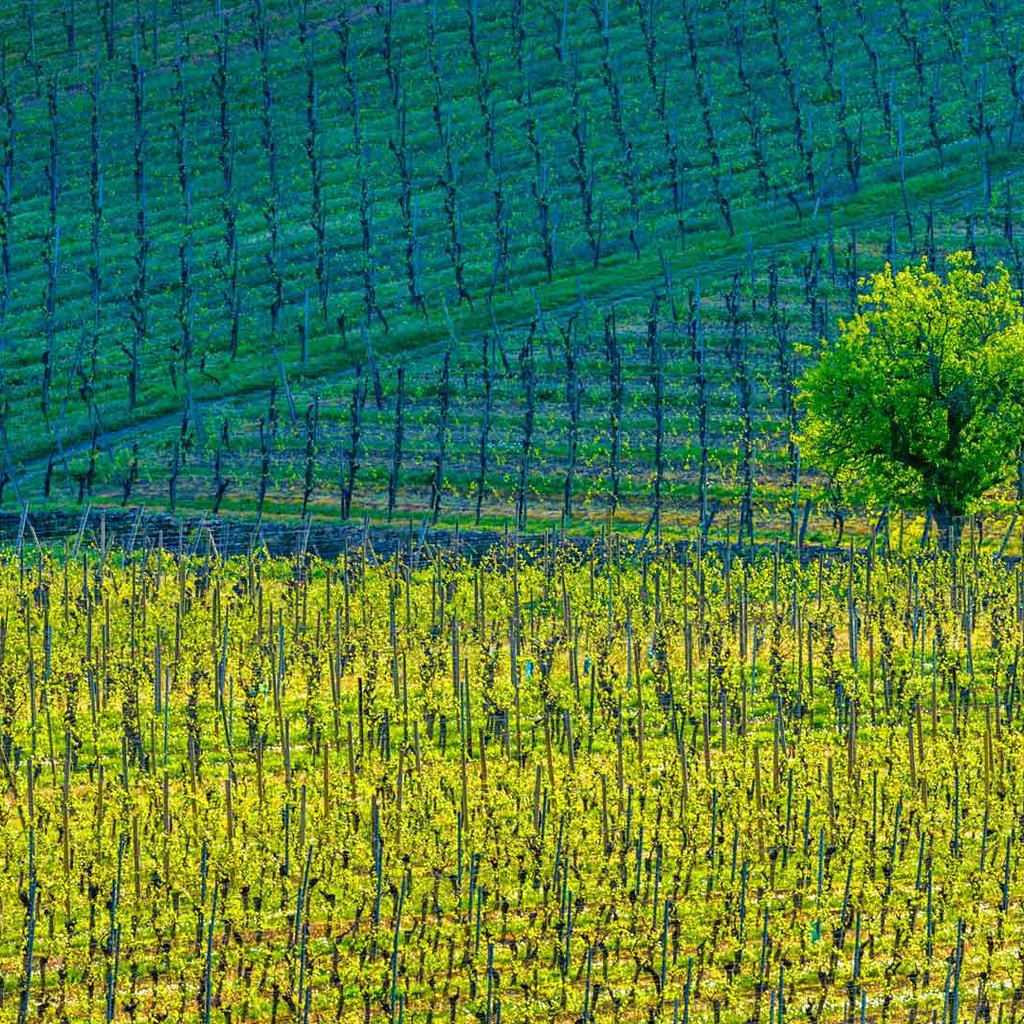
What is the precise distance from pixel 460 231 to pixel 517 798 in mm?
55182

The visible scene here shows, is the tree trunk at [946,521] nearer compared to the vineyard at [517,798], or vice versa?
the vineyard at [517,798]

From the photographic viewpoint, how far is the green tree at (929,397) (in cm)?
5294

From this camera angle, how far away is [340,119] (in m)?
96.3

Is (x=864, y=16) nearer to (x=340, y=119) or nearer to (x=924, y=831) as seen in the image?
(x=340, y=119)

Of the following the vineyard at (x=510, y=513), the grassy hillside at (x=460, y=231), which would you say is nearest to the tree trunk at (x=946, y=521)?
the vineyard at (x=510, y=513)

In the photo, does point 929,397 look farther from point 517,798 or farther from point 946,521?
point 517,798

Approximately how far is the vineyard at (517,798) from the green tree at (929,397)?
465cm

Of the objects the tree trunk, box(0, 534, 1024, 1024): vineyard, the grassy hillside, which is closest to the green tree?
the tree trunk

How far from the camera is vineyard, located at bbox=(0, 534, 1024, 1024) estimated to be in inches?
1090

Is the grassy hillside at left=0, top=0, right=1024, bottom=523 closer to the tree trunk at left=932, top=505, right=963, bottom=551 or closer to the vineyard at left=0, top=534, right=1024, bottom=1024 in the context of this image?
the tree trunk at left=932, top=505, right=963, bottom=551

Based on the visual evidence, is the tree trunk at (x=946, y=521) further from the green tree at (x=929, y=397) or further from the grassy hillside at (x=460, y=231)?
the grassy hillside at (x=460, y=231)

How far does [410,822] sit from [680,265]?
51.8m

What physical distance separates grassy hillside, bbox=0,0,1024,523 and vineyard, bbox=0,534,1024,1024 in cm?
1694

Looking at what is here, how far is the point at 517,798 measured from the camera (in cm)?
3253
